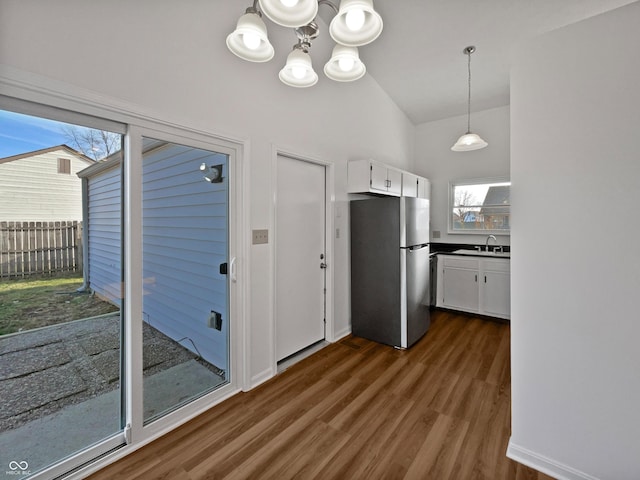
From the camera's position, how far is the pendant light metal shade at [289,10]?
45.2 inches

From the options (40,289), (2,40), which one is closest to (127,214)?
(40,289)

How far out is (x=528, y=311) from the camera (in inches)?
63.4

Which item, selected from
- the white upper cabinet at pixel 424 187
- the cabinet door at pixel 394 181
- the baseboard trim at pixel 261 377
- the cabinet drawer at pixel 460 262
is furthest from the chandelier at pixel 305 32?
the cabinet drawer at pixel 460 262

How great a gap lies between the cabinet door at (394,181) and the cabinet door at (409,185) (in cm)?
→ 14

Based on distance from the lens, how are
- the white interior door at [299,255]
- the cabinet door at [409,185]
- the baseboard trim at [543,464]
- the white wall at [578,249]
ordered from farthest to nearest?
the cabinet door at [409,185] → the white interior door at [299,255] → the baseboard trim at [543,464] → the white wall at [578,249]

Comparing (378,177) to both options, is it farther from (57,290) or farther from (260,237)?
(57,290)

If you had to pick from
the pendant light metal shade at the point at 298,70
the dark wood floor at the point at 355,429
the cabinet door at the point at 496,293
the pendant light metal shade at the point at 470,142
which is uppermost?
the pendant light metal shade at the point at 470,142

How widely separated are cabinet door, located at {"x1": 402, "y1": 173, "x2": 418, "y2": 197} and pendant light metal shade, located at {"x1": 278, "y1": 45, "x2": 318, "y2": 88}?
2.54m

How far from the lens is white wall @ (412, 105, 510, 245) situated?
14.6 ft

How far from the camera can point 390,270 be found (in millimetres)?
3123

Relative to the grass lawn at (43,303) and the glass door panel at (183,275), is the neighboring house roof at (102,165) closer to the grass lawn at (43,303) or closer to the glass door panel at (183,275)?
the glass door panel at (183,275)

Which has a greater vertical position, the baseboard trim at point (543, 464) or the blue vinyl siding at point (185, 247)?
the blue vinyl siding at point (185, 247)

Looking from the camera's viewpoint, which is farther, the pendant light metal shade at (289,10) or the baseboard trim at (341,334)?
the baseboard trim at (341,334)

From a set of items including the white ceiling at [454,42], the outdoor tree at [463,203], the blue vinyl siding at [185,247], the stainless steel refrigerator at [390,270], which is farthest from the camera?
the outdoor tree at [463,203]
